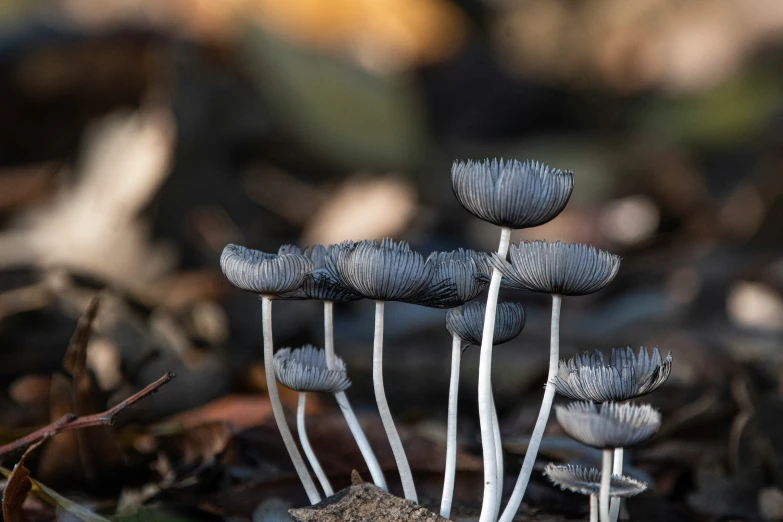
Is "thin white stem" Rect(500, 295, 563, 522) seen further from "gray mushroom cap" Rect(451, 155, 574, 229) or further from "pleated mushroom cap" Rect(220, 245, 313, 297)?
"pleated mushroom cap" Rect(220, 245, 313, 297)

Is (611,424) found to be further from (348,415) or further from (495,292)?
(348,415)

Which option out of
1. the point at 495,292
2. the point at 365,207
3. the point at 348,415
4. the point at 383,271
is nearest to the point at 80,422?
the point at 348,415

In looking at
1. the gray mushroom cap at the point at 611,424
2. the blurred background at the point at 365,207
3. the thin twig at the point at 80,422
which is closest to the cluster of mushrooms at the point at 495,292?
the gray mushroom cap at the point at 611,424

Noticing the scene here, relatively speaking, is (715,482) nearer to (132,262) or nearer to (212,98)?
(132,262)

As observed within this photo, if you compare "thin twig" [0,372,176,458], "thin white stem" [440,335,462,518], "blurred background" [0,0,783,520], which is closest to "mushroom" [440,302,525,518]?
"thin white stem" [440,335,462,518]

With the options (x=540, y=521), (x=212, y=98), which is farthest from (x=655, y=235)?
(x=540, y=521)

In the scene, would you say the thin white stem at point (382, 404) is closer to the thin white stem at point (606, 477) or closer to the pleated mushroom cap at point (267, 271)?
the pleated mushroom cap at point (267, 271)
